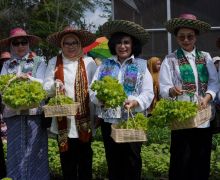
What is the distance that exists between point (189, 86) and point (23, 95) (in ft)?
5.20

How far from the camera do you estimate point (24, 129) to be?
514 cm

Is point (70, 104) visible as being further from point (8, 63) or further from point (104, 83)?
point (8, 63)

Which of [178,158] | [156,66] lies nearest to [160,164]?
[178,158]

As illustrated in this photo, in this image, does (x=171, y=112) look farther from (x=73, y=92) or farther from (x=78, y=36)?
(x=78, y=36)

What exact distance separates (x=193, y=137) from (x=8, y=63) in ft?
6.93

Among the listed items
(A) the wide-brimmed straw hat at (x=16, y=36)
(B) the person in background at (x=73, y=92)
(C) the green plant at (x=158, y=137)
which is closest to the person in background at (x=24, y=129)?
(A) the wide-brimmed straw hat at (x=16, y=36)

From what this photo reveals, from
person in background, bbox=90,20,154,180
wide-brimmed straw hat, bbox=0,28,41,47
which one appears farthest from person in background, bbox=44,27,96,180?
wide-brimmed straw hat, bbox=0,28,41,47

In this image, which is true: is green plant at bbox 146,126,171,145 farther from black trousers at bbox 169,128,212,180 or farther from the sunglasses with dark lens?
the sunglasses with dark lens

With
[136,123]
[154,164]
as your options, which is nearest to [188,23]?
[136,123]

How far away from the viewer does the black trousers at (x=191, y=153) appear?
188 inches

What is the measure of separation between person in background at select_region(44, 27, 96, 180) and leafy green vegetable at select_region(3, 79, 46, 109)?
0.24m

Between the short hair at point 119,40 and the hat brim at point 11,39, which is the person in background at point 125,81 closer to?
the short hair at point 119,40

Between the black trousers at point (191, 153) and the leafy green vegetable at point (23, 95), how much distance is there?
140cm

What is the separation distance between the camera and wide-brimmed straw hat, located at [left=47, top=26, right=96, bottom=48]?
5.00 m
